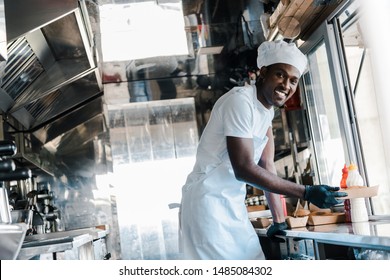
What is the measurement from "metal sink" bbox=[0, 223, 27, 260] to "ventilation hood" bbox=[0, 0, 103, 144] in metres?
0.94

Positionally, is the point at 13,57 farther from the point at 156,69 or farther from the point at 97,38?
the point at 156,69

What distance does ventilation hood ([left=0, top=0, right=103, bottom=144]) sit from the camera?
1.99 metres

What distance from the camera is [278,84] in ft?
4.63

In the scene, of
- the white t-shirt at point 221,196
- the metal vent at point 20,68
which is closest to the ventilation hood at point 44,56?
the metal vent at point 20,68

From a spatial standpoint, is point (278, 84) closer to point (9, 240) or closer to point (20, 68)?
point (9, 240)

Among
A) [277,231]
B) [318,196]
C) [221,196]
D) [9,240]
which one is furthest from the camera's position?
[277,231]

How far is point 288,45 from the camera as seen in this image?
4.82 feet

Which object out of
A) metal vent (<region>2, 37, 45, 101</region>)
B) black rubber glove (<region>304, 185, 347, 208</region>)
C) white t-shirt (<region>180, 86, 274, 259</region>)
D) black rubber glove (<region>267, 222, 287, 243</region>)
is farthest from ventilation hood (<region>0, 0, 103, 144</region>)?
black rubber glove (<region>304, 185, 347, 208</region>)

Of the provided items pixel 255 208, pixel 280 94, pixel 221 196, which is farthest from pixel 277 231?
pixel 255 208

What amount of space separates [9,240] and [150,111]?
93.6 inches

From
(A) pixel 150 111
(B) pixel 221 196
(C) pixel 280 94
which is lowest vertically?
(B) pixel 221 196

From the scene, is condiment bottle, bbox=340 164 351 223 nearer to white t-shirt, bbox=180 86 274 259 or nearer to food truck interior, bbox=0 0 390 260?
food truck interior, bbox=0 0 390 260

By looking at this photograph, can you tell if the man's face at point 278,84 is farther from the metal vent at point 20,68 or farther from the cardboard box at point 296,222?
the metal vent at point 20,68
